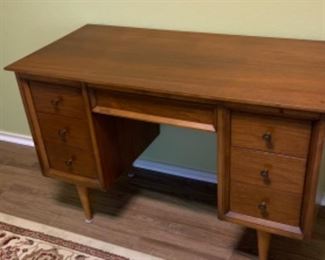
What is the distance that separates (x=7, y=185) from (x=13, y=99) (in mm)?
484

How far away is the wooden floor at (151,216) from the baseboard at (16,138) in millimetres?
218

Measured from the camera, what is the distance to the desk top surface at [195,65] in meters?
1.16

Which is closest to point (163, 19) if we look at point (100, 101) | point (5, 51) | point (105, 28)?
point (105, 28)

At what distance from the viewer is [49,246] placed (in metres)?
1.71

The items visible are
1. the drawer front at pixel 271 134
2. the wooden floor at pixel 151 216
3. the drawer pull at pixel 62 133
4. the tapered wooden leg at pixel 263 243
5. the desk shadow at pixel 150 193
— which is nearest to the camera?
the drawer front at pixel 271 134

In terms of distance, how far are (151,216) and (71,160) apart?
0.45m

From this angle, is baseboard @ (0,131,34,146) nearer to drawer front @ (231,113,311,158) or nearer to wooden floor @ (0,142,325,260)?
wooden floor @ (0,142,325,260)

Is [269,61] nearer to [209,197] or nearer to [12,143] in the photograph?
[209,197]

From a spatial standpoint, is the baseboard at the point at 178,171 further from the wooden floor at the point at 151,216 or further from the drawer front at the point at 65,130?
the drawer front at the point at 65,130

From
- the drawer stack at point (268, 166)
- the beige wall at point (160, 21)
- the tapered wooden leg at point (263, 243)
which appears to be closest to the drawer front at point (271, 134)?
the drawer stack at point (268, 166)

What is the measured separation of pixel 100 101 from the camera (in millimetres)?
1378

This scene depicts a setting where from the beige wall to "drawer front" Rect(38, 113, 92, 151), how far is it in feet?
1.68

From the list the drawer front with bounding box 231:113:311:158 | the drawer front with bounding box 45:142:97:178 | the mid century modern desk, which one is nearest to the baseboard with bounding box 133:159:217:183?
the mid century modern desk

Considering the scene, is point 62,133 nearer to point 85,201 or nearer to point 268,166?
point 85,201
